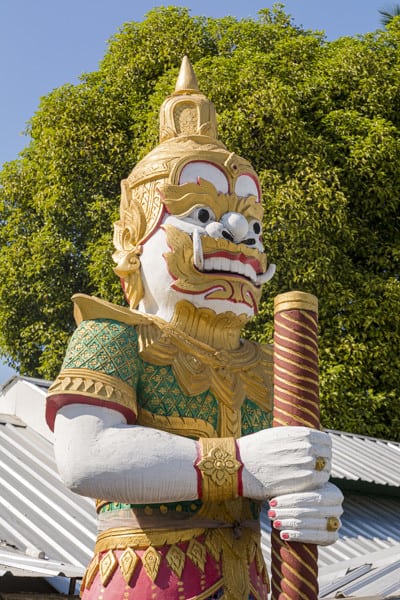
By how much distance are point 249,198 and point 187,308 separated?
30.1 inches

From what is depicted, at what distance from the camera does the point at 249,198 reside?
5.39 m

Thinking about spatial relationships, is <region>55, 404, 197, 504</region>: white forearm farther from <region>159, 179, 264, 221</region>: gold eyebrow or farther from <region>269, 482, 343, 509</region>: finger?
<region>159, 179, 264, 221</region>: gold eyebrow

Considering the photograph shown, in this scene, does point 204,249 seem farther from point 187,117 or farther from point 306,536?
point 306,536

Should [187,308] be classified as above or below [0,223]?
below

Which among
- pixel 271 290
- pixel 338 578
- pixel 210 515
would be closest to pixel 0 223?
pixel 271 290

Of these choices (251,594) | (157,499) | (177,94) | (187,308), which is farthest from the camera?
(177,94)

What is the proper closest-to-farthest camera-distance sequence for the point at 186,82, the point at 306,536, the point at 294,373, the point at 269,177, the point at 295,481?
the point at 306,536 < the point at 295,481 < the point at 294,373 < the point at 186,82 < the point at 269,177

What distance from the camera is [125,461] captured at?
4387 mm

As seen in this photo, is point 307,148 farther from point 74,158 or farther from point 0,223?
point 0,223

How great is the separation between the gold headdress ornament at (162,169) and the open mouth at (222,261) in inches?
13.9

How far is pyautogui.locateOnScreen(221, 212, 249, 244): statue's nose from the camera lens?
17.0 feet

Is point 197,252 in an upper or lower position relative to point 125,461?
upper

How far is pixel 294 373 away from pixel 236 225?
1.07 meters

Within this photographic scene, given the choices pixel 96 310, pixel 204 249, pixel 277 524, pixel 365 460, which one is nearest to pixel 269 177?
pixel 365 460
